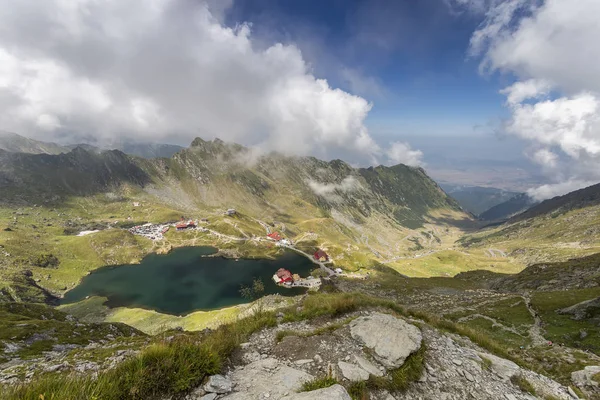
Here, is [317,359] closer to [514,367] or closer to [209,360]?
[209,360]

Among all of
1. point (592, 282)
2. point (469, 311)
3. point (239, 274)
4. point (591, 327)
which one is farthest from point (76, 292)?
point (592, 282)

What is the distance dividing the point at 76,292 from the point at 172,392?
183m

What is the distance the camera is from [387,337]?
9.51 meters

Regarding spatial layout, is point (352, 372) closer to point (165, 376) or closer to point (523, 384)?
point (165, 376)

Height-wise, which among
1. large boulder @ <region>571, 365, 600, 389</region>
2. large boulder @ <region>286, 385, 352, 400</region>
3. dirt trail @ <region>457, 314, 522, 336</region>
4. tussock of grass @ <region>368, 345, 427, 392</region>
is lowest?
dirt trail @ <region>457, 314, 522, 336</region>

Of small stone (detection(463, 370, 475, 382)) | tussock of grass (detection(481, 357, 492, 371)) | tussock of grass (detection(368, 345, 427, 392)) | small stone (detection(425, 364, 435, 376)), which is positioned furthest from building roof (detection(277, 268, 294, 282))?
tussock of grass (detection(368, 345, 427, 392))

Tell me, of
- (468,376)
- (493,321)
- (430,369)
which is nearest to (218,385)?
(430,369)

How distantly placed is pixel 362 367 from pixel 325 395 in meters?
2.71

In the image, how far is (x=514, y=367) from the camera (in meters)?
10.6

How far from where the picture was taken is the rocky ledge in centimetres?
635

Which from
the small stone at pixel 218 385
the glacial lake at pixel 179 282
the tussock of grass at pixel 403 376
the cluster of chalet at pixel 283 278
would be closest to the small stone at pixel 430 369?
the tussock of grass at pixel 403 376

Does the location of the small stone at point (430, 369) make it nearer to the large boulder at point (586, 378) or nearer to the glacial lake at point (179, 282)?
the large boulder at point (586, 378)

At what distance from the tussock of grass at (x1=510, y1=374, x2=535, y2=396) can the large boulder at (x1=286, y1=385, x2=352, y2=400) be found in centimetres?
821

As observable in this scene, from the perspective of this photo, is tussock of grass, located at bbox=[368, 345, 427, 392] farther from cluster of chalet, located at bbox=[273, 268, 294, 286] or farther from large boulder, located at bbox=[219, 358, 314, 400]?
cluster of chalet, located at bbox=[273, 268, 294, 286]
